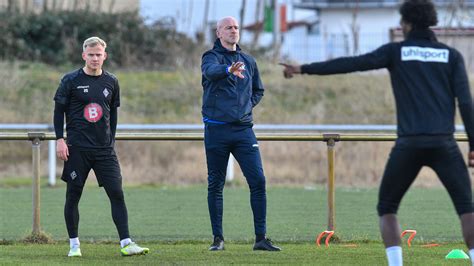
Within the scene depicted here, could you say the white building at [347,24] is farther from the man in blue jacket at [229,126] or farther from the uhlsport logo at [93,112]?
the uhlsport logo at [93,112]

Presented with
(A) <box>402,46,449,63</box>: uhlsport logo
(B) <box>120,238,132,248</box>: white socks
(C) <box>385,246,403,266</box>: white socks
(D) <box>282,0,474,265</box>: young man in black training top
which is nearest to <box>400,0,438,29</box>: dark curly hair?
(D) <box>282,0,474,265</box>: young man in black training top

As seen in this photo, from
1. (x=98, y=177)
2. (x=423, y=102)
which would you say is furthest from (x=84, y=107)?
(x=423, y=102)

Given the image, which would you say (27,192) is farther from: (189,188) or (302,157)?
(302,157)

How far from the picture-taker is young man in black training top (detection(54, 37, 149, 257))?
9.84m

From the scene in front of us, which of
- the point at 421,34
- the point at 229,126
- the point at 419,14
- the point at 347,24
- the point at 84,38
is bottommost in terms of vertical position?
the point at 229,126

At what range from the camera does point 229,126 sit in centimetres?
1023

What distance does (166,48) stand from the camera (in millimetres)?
32281

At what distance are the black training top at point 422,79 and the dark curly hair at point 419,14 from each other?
0.06m

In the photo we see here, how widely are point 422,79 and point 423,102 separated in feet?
0.54

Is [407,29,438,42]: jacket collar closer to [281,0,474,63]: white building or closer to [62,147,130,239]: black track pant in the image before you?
[62,147,130,239]: black track pant

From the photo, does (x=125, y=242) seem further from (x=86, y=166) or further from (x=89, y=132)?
(x=89, y=132)

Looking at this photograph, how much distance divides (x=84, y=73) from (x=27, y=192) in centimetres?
889

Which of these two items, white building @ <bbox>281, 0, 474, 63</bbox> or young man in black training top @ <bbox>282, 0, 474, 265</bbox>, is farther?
A: white building @ <bbox>281, 0, 474, 63</bbox>

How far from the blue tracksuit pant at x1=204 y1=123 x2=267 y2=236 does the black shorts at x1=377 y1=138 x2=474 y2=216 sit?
8.59ft
